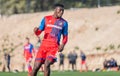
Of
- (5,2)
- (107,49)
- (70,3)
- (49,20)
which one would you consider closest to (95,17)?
(107,49)

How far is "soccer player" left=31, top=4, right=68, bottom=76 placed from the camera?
17594 millimetres

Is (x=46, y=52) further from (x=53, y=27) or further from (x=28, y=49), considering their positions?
(x=28, y=49)

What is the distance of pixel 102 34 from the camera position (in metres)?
64.2

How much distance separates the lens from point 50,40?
701 inches

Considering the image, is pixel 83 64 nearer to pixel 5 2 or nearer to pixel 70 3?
pixel 70 3

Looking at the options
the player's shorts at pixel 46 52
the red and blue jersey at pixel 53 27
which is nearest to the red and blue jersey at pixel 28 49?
the red and blue jersey at pixel 53 27

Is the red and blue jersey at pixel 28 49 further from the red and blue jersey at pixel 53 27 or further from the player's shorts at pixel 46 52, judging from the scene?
the player's shorts at pixel 46 52

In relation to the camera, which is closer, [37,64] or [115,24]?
[37,64]

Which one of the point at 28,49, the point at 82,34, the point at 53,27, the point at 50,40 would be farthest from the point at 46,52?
the point at 82,34

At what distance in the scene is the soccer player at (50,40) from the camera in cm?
1759

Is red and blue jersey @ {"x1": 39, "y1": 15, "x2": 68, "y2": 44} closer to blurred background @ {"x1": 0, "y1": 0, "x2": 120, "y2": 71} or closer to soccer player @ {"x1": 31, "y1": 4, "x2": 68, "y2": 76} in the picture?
soccer player @ {"x1": 31, "y1": 4, "x2": 68, "y2": 76}

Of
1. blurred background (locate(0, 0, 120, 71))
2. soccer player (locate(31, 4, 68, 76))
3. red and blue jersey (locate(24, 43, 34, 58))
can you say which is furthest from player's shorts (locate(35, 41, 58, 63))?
blurred background (locate(0, 0, 120, 71))

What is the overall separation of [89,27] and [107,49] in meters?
7.19

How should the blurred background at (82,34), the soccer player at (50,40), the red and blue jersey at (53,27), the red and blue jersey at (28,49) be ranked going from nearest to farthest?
1. the soccer player at (50,40)
2. the red and blue jersey at (53,27)
3. the red and blue jersey at (28,49)
4. the blurred background at (82,34)
